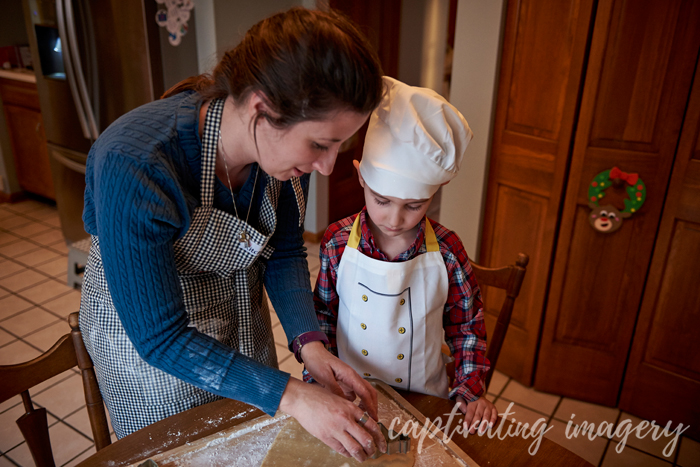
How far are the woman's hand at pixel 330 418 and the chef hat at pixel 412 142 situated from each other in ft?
1.30

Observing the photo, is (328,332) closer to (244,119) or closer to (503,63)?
(244,119)

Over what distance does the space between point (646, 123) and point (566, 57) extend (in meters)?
0.32

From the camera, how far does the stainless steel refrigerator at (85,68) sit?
98.7 inches

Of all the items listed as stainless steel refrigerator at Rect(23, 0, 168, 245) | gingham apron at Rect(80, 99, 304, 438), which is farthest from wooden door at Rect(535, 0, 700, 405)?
stainless steel refrigerator at Rect(23, 0, 168, 245)

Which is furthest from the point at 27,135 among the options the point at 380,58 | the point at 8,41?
the point at 380,58

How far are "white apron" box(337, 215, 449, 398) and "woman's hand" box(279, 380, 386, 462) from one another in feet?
0.93

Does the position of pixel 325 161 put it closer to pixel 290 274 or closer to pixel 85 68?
pixel 290 274

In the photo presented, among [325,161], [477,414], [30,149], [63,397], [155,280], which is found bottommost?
[63,397]

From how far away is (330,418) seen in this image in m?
0.79

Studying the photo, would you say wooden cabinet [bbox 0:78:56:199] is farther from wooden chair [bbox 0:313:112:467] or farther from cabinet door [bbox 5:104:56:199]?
wooden chair [bbox 0:313:112:467]

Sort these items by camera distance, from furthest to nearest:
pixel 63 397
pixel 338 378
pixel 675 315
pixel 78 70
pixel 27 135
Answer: pixel 27 135
pixel 78 70
pixel 63 397
pixel 675 315
pixel 338 378

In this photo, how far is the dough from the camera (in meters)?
0.87

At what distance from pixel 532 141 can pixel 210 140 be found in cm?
131

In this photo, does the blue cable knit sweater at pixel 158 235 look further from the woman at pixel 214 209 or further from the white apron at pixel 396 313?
the white apron at pixel 396 313
